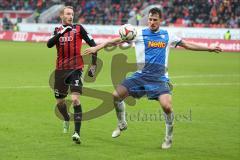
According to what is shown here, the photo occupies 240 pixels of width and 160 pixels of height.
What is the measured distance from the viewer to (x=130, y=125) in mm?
12992

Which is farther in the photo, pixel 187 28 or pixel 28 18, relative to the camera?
pixel 28 18

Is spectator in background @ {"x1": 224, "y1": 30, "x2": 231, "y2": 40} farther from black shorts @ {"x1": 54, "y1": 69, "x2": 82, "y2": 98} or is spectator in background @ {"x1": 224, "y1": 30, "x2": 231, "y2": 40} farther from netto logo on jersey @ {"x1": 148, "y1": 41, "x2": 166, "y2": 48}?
netto logo on jersey @ {"x1": 148, "y1": 41, "x2": 166, "y2": 48}

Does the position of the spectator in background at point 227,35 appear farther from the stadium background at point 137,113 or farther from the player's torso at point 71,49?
the player's torso at point 71,49

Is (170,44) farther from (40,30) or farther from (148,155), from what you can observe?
(40,30)

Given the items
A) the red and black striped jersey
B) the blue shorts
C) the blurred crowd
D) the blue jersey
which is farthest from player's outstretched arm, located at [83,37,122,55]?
the blurred crowd

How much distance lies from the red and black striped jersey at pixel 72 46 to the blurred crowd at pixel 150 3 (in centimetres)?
3329

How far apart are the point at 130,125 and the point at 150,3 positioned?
39.9m

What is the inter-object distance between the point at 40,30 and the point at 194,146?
3891 cm

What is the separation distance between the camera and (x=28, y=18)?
54.2 m

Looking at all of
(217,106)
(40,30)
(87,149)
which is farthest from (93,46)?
(40,30)

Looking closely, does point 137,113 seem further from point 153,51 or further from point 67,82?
point 153,51

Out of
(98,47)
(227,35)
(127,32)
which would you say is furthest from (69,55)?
(227,35)

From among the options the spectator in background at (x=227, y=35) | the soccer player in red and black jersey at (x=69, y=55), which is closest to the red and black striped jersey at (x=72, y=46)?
the soccer player in red and black jersey at (x=69, y=55)

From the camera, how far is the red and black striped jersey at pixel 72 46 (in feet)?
36.2
